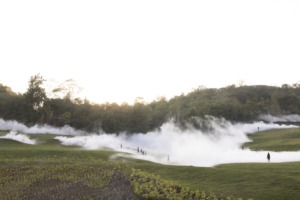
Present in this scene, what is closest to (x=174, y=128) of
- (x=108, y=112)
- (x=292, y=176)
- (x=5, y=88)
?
(x=108, y=112)

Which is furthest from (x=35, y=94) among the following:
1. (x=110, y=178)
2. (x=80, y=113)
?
(x=110, y=178)

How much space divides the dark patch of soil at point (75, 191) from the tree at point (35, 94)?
74.5m

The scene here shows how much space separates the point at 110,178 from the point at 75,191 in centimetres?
556

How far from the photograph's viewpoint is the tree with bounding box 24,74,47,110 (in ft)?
363

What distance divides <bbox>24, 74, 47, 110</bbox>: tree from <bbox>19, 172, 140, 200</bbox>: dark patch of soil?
74.5 m

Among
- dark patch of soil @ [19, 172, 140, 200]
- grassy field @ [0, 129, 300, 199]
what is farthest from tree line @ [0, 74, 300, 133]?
dark patch of soil @ [19, 172, 140, 200]

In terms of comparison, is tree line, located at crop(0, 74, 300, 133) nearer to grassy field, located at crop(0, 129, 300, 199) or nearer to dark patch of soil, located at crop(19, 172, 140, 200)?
grassy field, located at crop(0, 129, 300, 199)

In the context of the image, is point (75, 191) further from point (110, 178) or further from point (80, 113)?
point (80, 113)

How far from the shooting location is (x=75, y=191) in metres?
36.4

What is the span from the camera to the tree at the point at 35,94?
363ft

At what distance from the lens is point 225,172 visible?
4144cm

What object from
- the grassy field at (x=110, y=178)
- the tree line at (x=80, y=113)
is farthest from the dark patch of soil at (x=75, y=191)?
the tree line at (x=80, y=113)

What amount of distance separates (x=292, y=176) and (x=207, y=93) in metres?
141

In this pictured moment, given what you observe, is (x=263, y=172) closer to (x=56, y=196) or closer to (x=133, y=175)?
(x=133, y=175)
